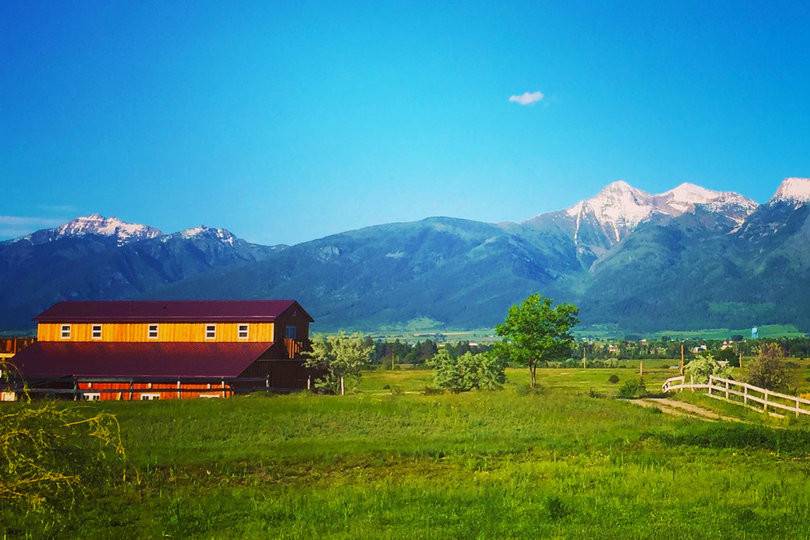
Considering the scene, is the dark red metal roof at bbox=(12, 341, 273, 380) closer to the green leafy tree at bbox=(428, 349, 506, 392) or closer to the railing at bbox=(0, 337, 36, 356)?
the railing at bbox=(0, 337, 36, 356)

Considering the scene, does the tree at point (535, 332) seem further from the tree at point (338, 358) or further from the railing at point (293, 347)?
the railing at point (293, 347)

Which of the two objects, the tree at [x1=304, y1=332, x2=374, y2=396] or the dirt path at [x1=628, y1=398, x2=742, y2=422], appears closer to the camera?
the dirt path at [x1=628, y1=398, x2=742, y2=422]

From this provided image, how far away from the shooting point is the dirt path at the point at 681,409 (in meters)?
46.8

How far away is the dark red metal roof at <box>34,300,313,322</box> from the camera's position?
7019 centimetres

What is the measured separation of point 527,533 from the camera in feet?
62.4

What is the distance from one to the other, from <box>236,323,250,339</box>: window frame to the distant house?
3.6 inches

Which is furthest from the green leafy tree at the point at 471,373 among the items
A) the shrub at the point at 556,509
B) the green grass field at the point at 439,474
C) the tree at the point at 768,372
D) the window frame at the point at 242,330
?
the shrub at the point at 556,509

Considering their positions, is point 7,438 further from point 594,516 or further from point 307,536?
point 594,516

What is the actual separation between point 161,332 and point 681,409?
45.7 metres

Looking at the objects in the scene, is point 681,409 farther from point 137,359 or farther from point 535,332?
point 137,359

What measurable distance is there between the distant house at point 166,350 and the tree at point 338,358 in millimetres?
2367

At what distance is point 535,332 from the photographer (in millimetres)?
69688

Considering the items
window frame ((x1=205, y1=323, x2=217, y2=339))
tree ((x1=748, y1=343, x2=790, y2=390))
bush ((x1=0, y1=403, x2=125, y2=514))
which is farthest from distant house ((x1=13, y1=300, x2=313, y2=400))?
bush ((x1=0, y1=403, x2=125, y2=514))

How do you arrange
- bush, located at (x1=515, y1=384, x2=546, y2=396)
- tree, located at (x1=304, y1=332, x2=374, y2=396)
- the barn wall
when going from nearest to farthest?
bush, located at (x1=515, y1=384, x2=546, y2=396) → the barn wall → tree, located at (x1=304, y1=332, x2=374, y2=396)
